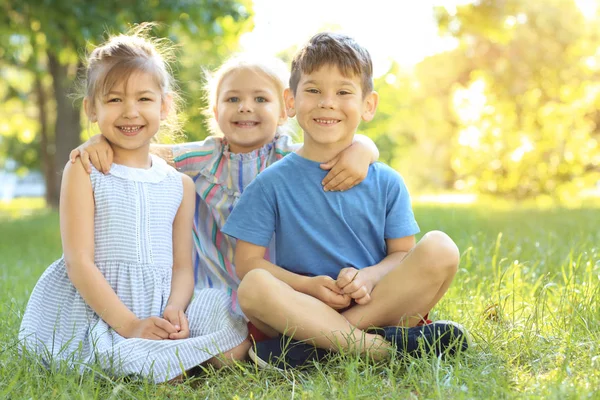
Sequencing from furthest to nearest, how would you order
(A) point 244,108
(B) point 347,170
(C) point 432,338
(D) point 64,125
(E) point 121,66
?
(D) point 64,125, (A) point 244,108, (E) point 121,66, (B) point 347,170, (C) point 432,338

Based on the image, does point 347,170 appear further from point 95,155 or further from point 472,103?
point 472,103

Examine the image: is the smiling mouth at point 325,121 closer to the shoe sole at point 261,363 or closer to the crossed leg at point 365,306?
the crossed leg at point 365,306

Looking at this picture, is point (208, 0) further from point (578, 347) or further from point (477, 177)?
point (477, 177)

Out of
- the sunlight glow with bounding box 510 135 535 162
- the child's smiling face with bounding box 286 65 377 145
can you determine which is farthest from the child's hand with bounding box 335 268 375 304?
the sunlight glow with bounding box 510 135 535 162

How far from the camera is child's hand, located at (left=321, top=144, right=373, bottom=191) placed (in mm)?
2582

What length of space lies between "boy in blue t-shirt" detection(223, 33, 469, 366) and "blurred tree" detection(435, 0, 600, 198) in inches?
358

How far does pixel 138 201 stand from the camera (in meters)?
2.70

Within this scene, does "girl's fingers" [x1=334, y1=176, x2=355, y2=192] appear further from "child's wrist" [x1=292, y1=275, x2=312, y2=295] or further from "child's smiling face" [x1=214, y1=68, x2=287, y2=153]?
"child's smiling face" [x1=214, y1=68, x2=287, y2=153]

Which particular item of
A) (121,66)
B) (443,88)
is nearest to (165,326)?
(121,66)

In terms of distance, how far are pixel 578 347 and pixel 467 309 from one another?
64 cm

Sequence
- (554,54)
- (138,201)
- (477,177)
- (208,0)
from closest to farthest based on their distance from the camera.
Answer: (138,201), (208,0), (477,177), (554,54)

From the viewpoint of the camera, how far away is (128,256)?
264 centimetres

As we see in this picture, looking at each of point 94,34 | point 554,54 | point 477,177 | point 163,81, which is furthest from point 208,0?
point 554,54

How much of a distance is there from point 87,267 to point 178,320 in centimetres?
39
